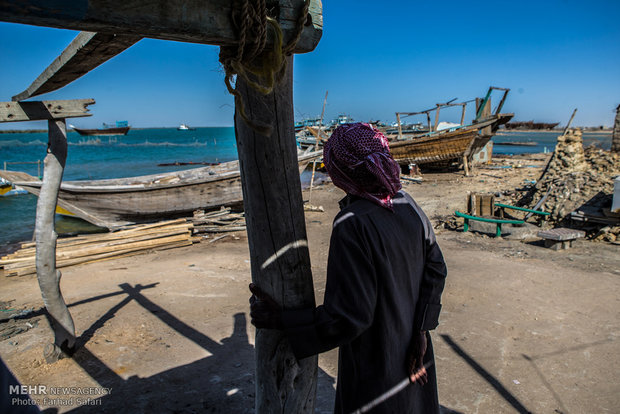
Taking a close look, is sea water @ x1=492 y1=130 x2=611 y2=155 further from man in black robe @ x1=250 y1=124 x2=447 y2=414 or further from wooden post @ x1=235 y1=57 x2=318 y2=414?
wooden post @ x1=235 y1=57 x2=318 y2=414

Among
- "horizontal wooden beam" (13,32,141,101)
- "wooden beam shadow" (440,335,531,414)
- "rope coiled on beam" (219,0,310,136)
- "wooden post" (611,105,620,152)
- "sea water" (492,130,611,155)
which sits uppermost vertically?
"horizontal wooden beam" (13,32,141,101)

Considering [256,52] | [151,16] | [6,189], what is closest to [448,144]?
[256,52]

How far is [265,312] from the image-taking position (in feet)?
5.08

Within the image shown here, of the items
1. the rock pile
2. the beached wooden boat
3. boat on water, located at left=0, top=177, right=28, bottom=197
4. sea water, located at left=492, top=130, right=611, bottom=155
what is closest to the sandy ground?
the rock pile

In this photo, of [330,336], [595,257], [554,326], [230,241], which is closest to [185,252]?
[230,241]

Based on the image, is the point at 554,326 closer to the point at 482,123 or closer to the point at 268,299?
the point at 268,299

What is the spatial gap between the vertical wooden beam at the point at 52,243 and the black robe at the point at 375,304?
3.09 meters

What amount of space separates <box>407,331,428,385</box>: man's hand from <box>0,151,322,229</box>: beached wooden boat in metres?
8.71

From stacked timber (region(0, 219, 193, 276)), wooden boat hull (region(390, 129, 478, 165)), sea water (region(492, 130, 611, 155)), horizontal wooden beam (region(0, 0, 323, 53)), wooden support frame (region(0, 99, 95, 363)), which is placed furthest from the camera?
sea water (region(492, 130, 611, 155))

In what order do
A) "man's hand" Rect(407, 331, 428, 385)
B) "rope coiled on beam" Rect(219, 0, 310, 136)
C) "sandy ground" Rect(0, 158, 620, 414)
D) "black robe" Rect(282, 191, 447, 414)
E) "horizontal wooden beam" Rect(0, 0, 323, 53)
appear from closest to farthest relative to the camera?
"horizontal wooden beam" Rect(0, 0, 323, 53) < "rope coiled on beam" Rect(219, 0, 310, 136) < "black robe" Rect(282, 191, 447, 414) < "man's hand" Rect(407, 331, 428, 385) < "sandy ground" Rect(0, 158, 620, 414)

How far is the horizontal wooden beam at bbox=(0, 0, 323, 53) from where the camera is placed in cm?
92

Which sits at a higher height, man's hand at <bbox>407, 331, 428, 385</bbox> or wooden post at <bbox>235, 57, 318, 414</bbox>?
wooden post at <bbox>235, 57, 318, 414</bbox>

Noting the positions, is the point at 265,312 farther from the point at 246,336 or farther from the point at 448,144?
the point at 448,144

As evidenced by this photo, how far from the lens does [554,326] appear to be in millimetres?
4359
